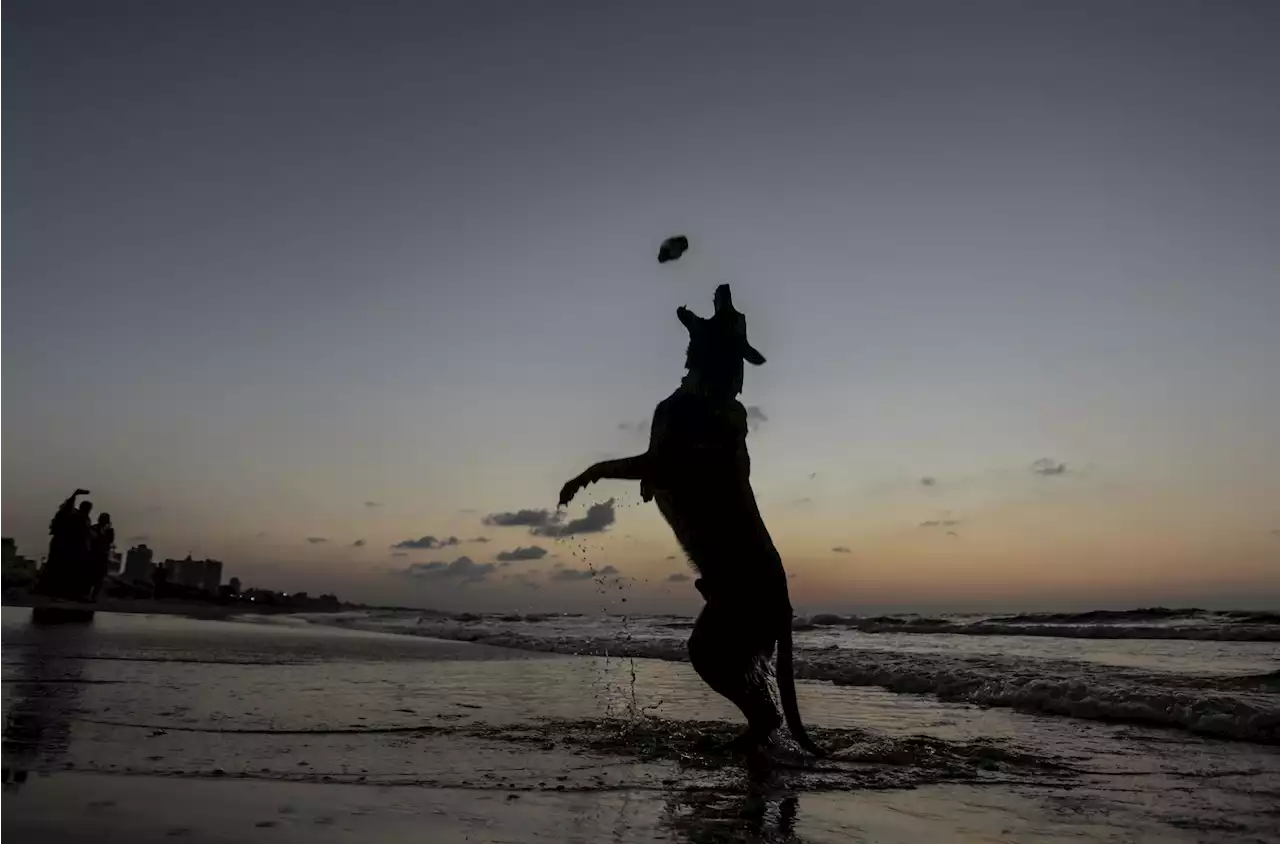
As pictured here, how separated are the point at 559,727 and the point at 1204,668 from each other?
36.4 ft

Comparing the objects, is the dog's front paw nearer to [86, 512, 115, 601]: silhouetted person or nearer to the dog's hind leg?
the dog's hind leg

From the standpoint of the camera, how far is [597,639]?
24.4 m

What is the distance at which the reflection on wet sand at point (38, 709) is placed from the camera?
15.3 ft

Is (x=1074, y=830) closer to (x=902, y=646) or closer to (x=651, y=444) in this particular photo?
(x=651, y=444)

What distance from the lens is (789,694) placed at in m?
6.09

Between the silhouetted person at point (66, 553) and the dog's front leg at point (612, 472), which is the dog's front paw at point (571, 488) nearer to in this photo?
the dog's front leg at point (612, 472)

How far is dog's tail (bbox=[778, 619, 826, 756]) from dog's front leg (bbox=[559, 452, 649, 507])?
154 cm

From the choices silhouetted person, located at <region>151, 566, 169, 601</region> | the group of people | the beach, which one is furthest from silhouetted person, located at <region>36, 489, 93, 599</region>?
the beach

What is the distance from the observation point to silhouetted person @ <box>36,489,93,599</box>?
27.7 m

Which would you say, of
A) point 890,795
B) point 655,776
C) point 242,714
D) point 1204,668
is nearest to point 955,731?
point 890,795

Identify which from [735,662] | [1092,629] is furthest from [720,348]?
[1092,629]


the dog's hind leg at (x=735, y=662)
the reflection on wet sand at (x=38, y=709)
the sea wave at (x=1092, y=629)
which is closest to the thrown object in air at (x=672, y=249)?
the dog's hind leg at (x=735, y=662)

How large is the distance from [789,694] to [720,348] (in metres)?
2.54

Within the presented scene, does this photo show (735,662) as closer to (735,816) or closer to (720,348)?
(735,816)
